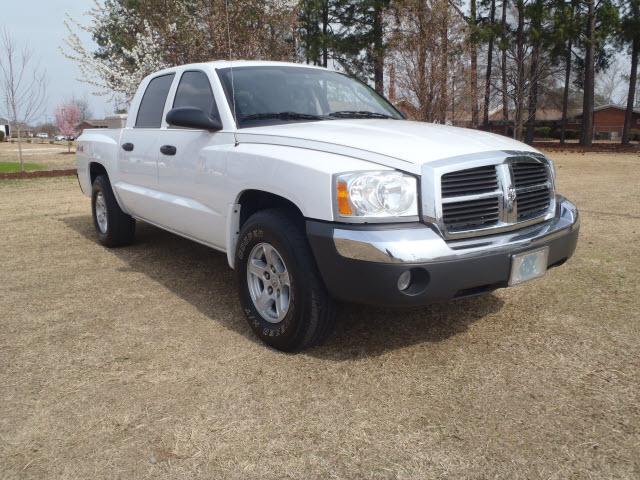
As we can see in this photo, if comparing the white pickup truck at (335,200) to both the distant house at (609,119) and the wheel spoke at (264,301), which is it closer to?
the wheel spoke at (264,301)

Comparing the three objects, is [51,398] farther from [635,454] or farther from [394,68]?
[394,68]

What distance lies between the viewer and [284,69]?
4.47 m

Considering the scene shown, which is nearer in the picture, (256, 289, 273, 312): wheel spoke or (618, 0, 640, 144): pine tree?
(256, 289, 273, 312): wheel spoke

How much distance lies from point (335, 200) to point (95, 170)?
4.56 metres

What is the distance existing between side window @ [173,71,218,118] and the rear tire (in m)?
1.84

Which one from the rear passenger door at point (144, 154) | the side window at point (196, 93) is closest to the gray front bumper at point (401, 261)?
the side window at point (196, 93)

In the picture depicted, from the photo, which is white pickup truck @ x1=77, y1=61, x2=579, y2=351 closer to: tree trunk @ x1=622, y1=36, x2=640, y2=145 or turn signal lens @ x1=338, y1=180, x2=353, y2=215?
turn signal lens @ x1=338, y1=180, x2=353, y2=215

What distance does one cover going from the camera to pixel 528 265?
3166 millimetres

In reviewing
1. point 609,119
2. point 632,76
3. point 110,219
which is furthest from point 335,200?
point 609,119

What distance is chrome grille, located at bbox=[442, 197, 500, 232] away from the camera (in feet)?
9.76

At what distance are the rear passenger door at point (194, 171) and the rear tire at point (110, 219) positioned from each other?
1.53m

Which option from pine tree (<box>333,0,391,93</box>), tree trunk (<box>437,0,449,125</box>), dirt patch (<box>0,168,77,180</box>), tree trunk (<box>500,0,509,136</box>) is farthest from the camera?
pine tree (<box>333,0,391,93</box>)

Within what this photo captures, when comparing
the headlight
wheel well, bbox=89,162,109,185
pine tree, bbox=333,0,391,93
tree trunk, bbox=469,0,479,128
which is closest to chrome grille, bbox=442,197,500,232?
the headlight

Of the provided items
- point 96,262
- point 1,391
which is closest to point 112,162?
point 96,262
